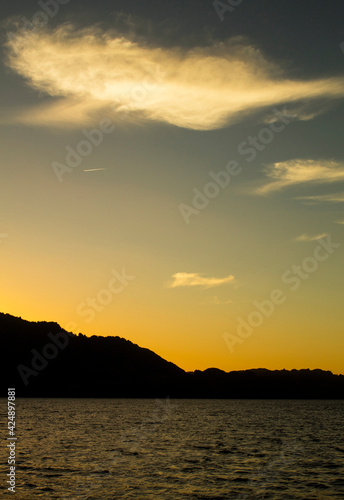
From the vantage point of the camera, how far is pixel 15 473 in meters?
37.2

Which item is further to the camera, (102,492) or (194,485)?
(194,485)

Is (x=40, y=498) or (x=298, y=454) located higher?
(x=40, y=498)

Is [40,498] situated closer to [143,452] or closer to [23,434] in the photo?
[143,452]

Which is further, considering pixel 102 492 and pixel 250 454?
pixel 250 454

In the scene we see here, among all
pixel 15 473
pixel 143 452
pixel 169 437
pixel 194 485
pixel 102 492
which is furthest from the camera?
pixel 169 437

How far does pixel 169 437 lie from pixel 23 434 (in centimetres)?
2220

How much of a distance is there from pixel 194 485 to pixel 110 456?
1601 centimetres

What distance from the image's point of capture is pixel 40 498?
2958 centimetres

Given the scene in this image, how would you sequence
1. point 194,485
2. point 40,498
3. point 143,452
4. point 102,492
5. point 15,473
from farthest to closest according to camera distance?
point 143,452
point 15,473
point 194,485
point 102,492
point 40,498

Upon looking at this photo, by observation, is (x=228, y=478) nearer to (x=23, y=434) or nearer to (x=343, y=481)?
(x=343, y=481)

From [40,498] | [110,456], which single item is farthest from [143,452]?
[40,498]

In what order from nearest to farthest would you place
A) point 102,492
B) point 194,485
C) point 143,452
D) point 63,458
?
1. point 102,492
2. point 194,485
3. point 63,458
4. point 143,452

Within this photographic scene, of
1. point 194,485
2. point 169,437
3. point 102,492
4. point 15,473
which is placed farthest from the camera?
point 169,437

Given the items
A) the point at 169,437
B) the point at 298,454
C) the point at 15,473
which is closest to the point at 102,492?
the point at 15,473
